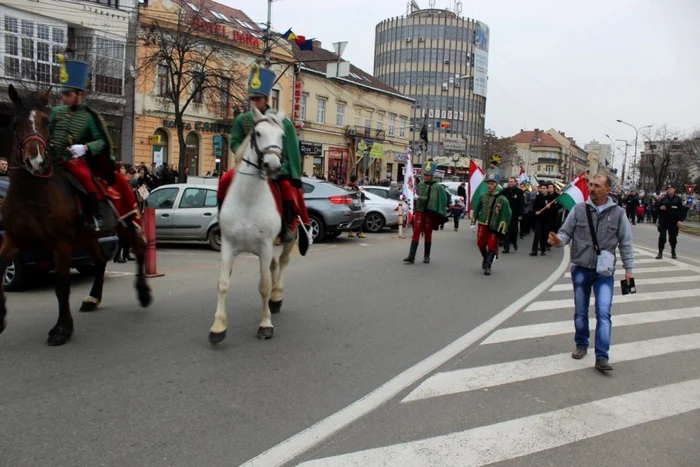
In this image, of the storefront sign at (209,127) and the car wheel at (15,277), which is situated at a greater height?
the storefront sign at (209,127)

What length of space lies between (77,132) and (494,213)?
26.4ft

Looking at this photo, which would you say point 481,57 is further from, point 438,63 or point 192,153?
point 192,153

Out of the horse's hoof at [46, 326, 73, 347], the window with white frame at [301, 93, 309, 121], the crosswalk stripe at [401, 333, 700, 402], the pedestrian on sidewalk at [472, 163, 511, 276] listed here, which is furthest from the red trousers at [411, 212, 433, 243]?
the window with white frame at [301, 93, 309, 121]

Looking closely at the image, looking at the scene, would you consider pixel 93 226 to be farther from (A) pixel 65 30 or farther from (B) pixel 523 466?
(A) pixel 65 30

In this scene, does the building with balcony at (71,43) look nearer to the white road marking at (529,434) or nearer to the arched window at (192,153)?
the arched window at (192,153)

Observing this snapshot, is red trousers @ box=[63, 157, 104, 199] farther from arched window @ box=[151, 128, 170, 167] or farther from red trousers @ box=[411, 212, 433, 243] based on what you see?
arched window @ box=[151, 128, 170, 167]

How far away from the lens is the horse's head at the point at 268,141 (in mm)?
5297

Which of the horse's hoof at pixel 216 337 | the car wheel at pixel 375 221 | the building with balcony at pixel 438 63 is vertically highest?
the building with balcony at pixel 438 63

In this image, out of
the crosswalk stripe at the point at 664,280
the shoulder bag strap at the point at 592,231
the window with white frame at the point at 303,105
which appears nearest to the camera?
the shoulder bag strap at the point at 592,231

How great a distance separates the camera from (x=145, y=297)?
713 cm

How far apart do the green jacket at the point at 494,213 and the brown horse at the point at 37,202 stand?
8.07 m

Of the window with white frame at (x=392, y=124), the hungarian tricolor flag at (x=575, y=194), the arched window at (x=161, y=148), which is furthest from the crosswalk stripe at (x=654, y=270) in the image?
the window with white frame at (x=392, y=124)

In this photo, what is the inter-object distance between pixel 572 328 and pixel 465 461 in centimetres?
419

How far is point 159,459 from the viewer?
3.52 meters
